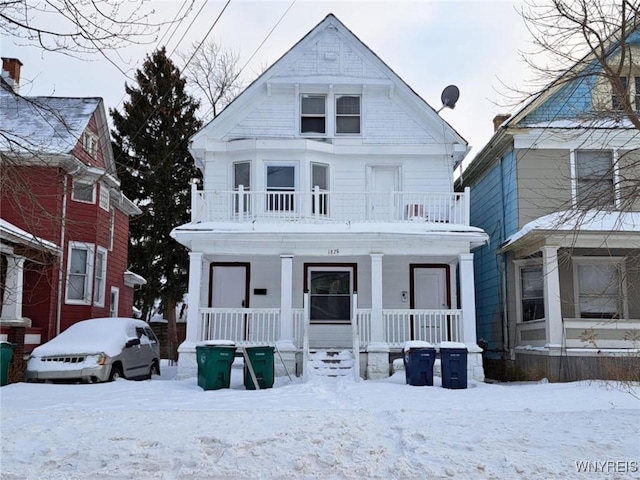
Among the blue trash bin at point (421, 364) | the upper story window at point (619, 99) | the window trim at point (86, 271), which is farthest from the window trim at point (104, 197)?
the upper story window at point (619, 99)

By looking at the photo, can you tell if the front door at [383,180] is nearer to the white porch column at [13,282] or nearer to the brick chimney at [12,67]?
the white porch column at [13,282]

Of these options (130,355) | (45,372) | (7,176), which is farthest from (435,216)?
(7,176)

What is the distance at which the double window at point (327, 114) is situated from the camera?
17.5 m

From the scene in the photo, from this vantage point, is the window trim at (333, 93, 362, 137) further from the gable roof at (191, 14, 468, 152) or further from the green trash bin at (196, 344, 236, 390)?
the green trash bin at (196, 344, 236, 390)

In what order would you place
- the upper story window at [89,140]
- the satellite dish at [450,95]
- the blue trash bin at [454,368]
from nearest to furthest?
the blue trash bin at [454,368]
the satellite dish at [450,95]
the upper story window at [89,140]

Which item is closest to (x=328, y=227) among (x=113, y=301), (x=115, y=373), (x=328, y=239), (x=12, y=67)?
(x=328, y=239)

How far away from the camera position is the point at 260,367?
41.0ft

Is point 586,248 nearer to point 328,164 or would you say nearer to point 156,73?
point 328,164

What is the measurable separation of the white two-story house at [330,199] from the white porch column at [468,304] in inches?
2.1

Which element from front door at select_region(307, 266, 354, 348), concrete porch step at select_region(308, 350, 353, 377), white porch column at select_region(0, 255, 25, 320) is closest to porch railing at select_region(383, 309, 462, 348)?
concrete porch step at select_region(308, 350, 353, 377)

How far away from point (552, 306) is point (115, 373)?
33.0 feet

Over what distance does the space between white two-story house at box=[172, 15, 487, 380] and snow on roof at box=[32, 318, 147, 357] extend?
1.91 meters

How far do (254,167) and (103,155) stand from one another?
8485 mm

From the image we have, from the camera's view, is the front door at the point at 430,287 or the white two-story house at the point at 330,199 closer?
the white two-story house at the point at 330,199
